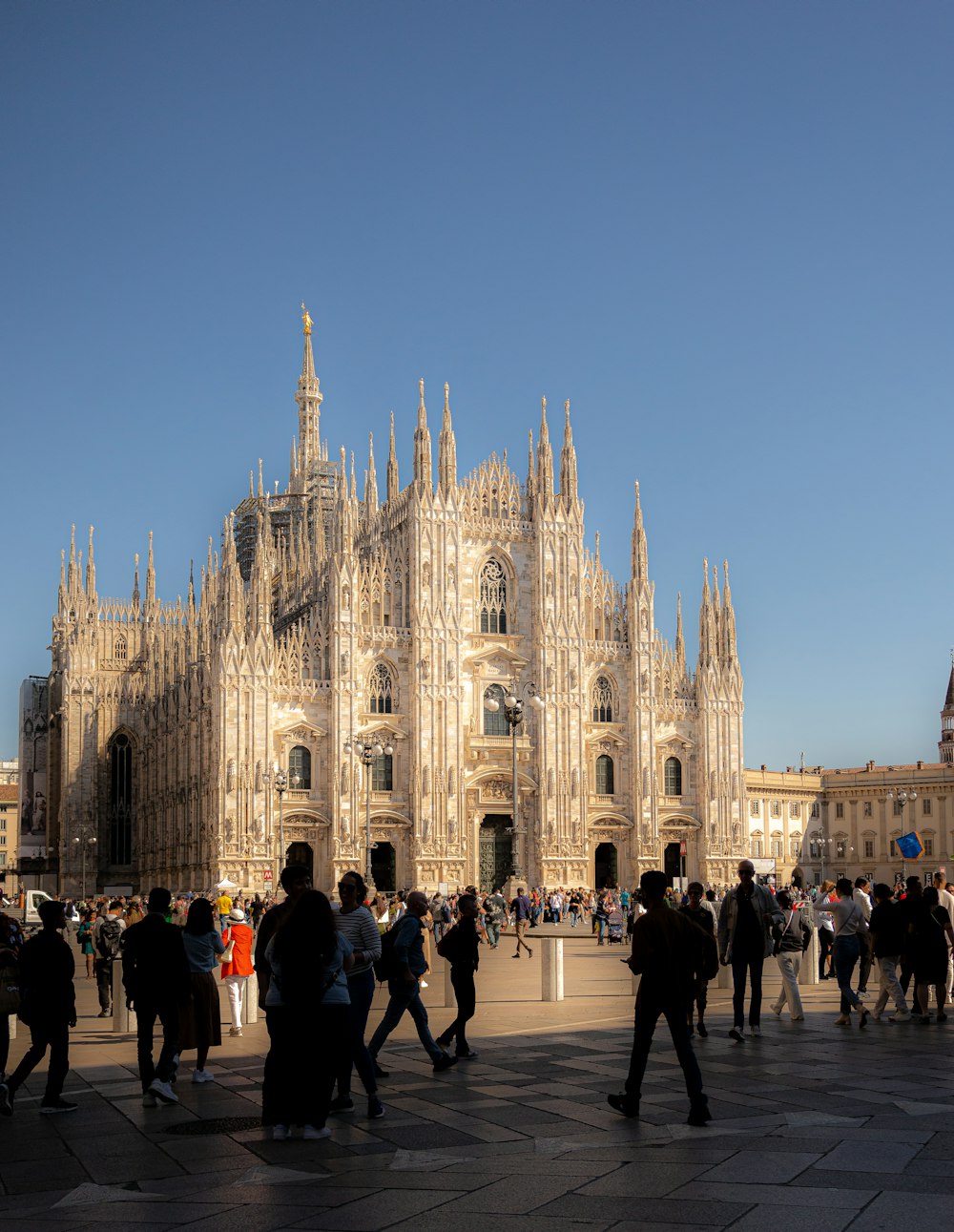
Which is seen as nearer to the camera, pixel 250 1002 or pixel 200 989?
pixel 200 989

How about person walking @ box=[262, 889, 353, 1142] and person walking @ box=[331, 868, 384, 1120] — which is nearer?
person walking @ box=[262, 889, 353, 1142]

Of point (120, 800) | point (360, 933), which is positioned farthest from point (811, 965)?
point (120, 800)

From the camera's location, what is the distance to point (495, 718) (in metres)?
57.2

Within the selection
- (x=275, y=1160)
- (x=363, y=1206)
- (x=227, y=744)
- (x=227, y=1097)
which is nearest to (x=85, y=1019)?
(x=227, y=1097)

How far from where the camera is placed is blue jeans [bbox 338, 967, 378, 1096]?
33.7ft

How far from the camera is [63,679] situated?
251 ft

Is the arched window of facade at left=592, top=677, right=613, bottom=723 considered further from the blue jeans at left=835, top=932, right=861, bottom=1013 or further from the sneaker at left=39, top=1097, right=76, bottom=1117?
the sneaker at left=39, top=1097, right=76, bottom=1117

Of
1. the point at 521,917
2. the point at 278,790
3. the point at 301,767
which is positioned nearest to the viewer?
the point at 521,917

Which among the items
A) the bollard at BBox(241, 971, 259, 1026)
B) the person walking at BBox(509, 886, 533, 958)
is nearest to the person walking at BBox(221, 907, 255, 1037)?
the bollard at BBox(241, 971, 259, 1026)

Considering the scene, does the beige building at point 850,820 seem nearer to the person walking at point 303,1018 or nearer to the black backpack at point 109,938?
the black backpack at point 109,938

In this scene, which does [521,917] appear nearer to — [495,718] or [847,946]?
[847,946]

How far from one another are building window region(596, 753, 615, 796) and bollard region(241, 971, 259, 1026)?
41206mm

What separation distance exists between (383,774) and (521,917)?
2240 cm

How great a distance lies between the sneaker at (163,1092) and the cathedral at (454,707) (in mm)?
38802
